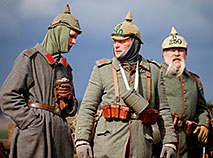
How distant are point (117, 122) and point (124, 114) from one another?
0.14 m

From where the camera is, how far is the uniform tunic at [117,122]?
208 inches

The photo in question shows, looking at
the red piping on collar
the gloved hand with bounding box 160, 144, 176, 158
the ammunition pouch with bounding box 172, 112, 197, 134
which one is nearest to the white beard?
the ammunition pouch with bounding box 172, 112, 197, 134

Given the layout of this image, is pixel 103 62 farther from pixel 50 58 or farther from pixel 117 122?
pixel 117 122

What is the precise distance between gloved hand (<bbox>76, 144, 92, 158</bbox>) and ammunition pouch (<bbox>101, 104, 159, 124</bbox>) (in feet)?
1.43

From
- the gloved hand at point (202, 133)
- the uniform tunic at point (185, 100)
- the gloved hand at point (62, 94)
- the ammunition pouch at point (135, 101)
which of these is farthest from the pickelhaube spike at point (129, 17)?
the gloved hand at point (202, 133)

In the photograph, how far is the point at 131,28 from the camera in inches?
222

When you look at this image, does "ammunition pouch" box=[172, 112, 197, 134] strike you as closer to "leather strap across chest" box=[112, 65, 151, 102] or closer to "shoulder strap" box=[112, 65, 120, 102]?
"leather strap across chest" box=[112, 65, 151, 102]

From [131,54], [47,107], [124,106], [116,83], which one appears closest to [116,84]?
[116,83]

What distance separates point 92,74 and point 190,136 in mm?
2684

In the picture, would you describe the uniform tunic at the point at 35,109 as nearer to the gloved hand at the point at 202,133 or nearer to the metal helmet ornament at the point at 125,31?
the metal helmet ornament at the point at 125,31

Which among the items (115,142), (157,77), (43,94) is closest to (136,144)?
(115,142)

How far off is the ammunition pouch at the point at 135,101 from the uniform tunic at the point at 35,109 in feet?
2.78

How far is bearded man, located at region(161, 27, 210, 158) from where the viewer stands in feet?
24.0

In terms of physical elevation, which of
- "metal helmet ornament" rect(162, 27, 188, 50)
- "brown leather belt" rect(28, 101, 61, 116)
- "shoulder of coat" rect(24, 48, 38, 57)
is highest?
"metal helmet ornament" rect(162, 27, 188, 50)
